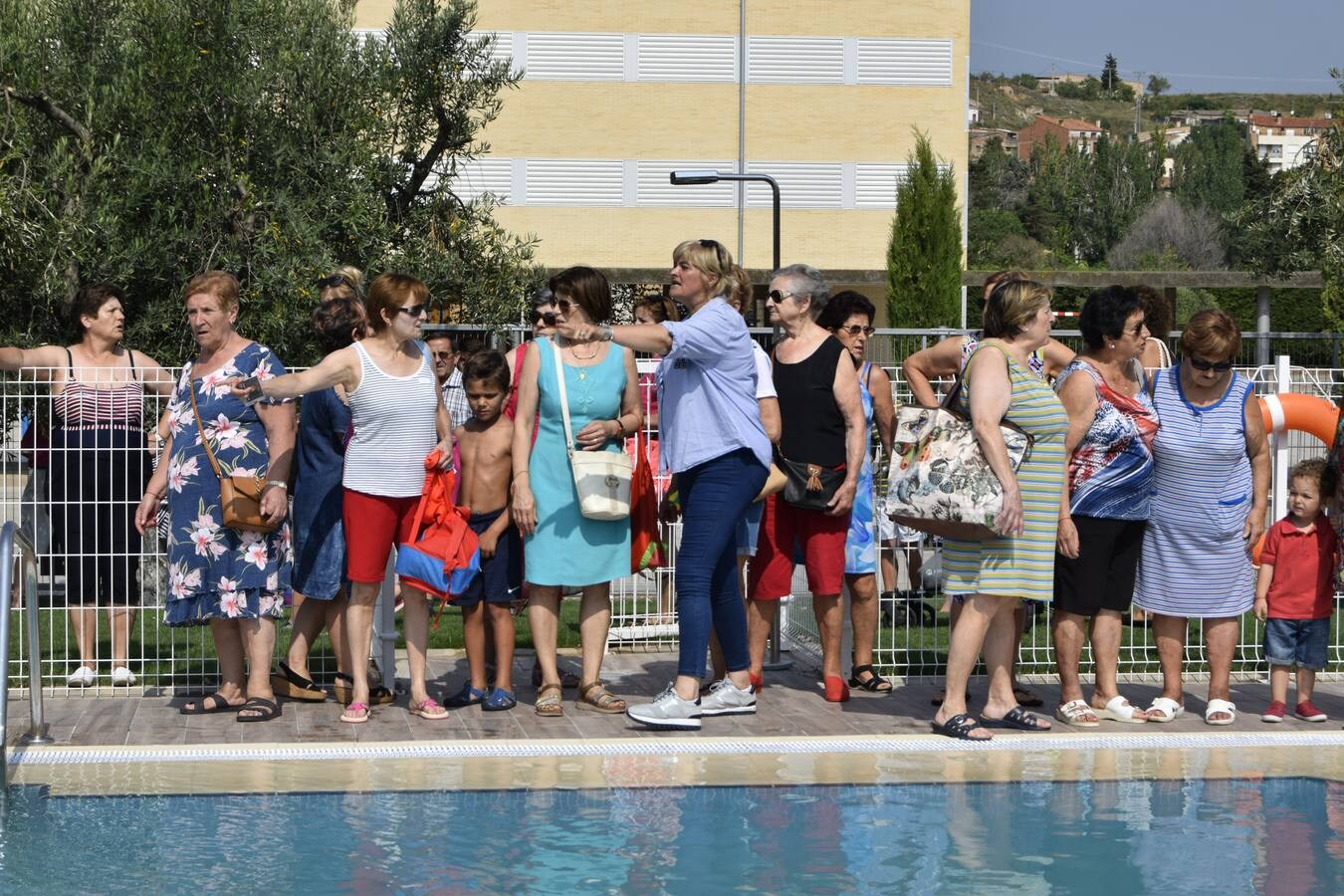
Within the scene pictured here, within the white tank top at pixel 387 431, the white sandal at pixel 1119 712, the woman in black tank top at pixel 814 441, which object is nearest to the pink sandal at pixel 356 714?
the white tank top at pixel 387 431

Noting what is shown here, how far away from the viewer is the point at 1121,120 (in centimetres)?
19612

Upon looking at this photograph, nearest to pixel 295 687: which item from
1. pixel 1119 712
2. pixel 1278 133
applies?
pixel 1119 712

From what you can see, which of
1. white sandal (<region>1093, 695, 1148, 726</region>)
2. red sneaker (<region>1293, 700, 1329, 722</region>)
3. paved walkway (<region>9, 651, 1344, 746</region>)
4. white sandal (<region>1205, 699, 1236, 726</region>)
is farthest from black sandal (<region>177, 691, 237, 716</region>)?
red sneaker (<region>1293, 700, 1329, 722</region>)

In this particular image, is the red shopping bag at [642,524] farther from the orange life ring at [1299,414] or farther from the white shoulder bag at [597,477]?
the orange life ring at [1299,414]

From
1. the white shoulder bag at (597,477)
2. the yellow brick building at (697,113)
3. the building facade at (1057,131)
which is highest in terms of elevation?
the building facade at (1057,131)

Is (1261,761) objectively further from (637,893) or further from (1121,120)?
(1121,120)

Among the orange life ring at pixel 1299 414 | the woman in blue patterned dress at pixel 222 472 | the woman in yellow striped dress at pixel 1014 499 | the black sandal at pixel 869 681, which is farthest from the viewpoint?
the orange life ring at pixel 1299 414

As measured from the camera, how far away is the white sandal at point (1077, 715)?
6.74 meters

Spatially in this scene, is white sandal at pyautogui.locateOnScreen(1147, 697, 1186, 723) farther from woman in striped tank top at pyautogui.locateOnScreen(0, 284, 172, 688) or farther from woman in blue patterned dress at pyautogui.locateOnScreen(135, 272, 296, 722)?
woman in striped tank top at pyautogui.locateOnScreen(0, 284, 172, 688)

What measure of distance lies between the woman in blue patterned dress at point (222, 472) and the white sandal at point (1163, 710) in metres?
3.73

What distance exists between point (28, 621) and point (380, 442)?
153cm

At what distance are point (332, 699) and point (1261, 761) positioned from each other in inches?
155

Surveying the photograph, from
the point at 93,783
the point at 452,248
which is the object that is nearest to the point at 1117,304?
the point at 93,783

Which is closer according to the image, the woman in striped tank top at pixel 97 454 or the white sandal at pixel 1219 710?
the white sandal at pixel 1219 710
